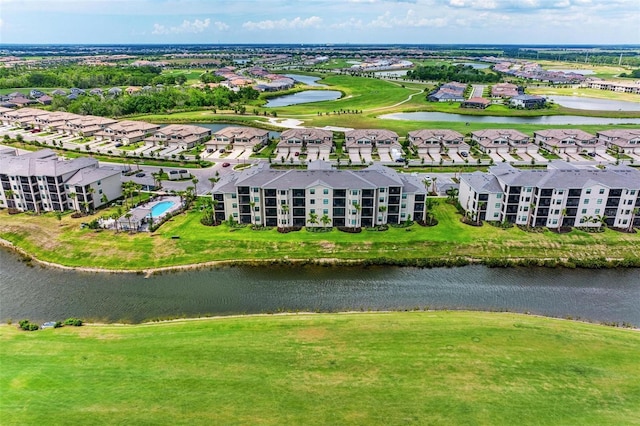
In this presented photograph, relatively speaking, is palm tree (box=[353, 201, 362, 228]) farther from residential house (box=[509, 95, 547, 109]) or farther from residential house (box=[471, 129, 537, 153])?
A: residential house (box=[509, 95, 547, 109])

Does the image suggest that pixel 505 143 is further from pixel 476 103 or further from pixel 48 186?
pixel 48 186

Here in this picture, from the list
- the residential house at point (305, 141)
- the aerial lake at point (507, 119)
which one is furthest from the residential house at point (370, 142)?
the aerial lake at point (507, 119)

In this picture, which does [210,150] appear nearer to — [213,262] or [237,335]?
[213,262]

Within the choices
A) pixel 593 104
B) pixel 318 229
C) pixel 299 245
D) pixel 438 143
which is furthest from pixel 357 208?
pixel 593 104

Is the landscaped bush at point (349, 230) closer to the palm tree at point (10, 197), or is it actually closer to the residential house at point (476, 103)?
the palm tree at point (10, 197)

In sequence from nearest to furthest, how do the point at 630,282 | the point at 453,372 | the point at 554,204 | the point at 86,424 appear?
the point at 86,424 → the point at 453,372 → the point at 630,282 → the point at 554,204

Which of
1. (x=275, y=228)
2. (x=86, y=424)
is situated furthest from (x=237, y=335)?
(x=275, y=228)
